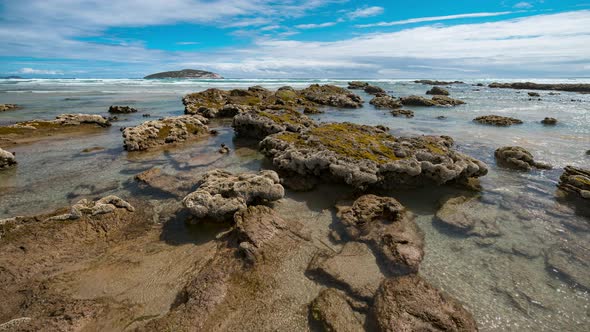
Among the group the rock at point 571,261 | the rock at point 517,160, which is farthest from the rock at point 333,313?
the rock at point 517,160

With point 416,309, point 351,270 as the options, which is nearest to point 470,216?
point 351,270

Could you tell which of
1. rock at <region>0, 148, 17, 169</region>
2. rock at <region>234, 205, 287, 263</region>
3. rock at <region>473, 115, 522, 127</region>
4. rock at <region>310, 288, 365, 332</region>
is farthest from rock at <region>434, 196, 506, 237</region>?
rock at <region>473, 115, 522, 127</region>

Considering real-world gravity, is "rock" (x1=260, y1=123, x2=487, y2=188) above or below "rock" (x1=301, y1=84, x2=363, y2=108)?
below

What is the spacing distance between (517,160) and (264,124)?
59.5 feet

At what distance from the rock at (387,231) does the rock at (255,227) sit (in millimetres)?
2749

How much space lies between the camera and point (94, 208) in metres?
11.0

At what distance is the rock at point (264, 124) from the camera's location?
934 inches

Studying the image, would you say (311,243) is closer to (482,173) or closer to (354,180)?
(354,180)

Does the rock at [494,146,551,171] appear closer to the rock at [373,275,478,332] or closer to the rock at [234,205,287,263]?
the rock at [373,275,478,332]

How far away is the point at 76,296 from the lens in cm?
753

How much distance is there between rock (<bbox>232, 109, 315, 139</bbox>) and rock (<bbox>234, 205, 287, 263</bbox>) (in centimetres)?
1284

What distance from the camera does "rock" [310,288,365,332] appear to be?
6.78 m

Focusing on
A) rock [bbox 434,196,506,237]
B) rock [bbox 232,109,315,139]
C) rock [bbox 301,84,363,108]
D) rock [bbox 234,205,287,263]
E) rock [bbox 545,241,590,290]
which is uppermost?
rock [bbox 301,84,363,108]

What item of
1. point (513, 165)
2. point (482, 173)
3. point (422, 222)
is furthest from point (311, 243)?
point (513, 165)
